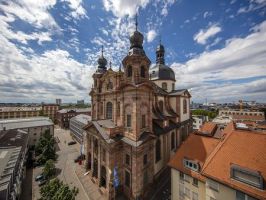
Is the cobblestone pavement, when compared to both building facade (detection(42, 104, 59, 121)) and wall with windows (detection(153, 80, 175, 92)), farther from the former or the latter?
building facade (detection(42, 104, 59, 121))

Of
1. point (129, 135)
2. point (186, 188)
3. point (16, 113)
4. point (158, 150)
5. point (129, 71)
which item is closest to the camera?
point (186, 188)

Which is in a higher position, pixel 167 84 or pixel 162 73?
pixel 162 73

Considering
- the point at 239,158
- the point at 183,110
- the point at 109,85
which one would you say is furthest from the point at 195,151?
the point at 183,110

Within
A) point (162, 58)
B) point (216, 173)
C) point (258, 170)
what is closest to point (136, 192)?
point (216, 173)

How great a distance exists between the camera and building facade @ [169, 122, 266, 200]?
474 inches

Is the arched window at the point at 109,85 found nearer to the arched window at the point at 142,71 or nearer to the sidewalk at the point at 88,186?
the arched window at the point at 142,71

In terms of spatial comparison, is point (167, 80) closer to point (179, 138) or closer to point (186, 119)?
point (186, 119)

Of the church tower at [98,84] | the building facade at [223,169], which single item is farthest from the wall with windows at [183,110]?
the church tower at [98,84]

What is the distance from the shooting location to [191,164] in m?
16.7

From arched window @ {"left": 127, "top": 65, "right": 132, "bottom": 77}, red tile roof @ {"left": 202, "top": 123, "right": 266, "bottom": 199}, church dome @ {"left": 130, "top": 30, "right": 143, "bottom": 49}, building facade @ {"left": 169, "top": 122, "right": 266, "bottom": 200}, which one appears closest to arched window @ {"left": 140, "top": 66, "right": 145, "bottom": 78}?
arched window @ {"left": 127, "top": 65, "right": 132, "bottom": 77}

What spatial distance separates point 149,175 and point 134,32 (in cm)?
2453

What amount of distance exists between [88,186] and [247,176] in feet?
77.8

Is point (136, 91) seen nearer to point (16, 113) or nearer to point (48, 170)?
point (48, 170)

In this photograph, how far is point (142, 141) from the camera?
68.2ft
